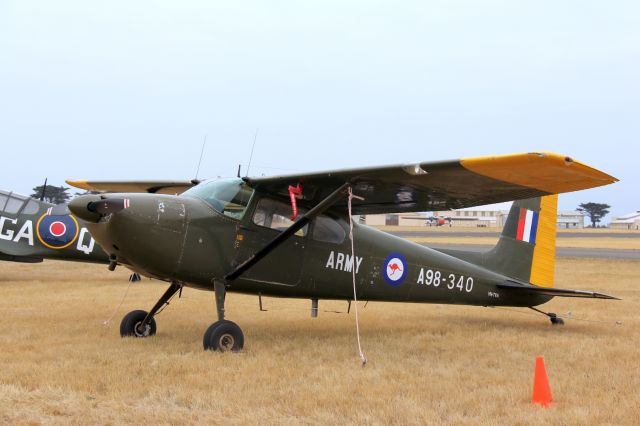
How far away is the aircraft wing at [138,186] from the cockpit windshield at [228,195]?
231 centimetres

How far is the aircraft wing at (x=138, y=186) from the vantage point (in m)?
10.1

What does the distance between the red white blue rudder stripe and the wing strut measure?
178 inches

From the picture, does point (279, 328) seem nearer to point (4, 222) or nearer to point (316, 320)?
point (316, 320)

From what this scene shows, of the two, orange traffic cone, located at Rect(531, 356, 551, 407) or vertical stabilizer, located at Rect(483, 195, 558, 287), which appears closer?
orange traffic cone, located at Rect(531, 356, 551, 407)

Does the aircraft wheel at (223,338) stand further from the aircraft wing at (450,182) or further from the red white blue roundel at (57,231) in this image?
the red white blue roundel at (57,231)

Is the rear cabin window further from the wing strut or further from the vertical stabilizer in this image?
the vertical stabilizer

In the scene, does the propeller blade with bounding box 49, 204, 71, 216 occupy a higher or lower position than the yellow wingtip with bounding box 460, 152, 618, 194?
lower

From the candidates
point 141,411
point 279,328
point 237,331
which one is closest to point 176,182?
point 279,328

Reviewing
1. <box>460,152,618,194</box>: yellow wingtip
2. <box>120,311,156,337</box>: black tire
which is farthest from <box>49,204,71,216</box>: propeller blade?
<box>460,152,618,194</box>: yellow wingtip

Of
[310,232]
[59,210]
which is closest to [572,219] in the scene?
[59,210]

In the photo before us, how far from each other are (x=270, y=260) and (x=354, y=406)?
3175mm

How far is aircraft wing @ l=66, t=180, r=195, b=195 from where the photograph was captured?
398 inches

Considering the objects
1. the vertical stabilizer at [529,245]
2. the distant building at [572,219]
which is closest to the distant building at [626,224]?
the distant building at [572,219]

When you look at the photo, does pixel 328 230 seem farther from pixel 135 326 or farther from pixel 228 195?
pixel 135 326
